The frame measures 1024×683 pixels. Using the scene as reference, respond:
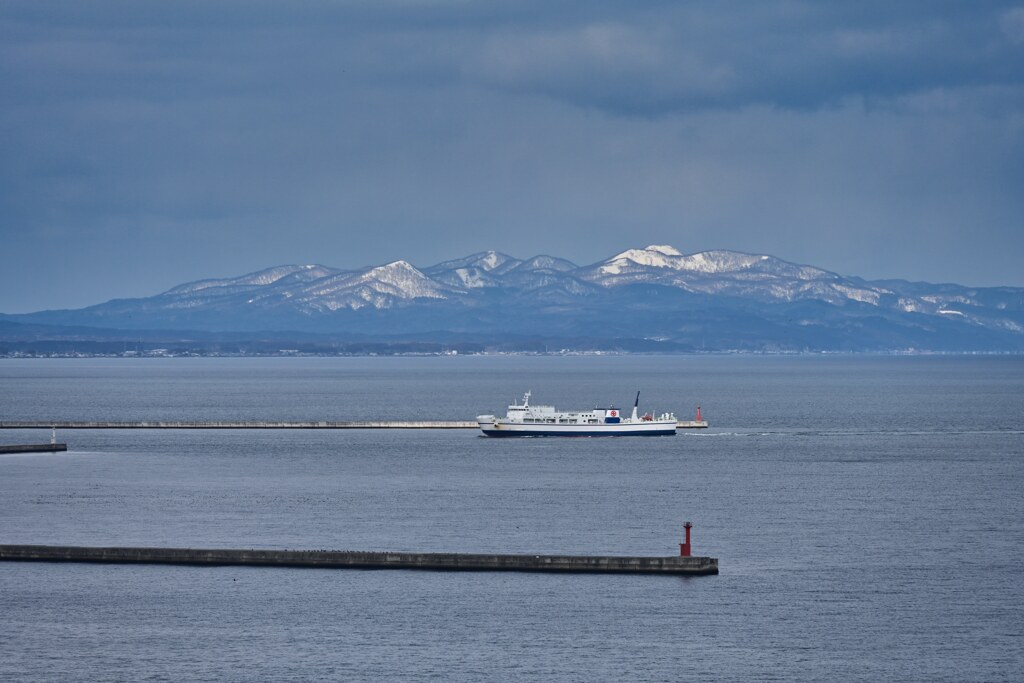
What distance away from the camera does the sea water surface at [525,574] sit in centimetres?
5222

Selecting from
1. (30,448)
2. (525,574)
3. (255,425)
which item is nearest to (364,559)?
(525,574)

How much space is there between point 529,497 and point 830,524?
69.1 feet

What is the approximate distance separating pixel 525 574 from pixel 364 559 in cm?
736

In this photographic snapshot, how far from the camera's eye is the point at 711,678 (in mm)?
49438

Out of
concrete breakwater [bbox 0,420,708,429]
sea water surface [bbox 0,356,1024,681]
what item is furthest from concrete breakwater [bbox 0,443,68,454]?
concrete breakwater [bbox 0,420,708,429]

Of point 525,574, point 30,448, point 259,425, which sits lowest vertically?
point 525,574

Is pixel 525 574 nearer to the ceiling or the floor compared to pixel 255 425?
nearer to the floor

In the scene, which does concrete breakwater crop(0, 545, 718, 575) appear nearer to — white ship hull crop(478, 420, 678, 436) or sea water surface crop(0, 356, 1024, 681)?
sea water surface crop(0, 356, 1024, 681)

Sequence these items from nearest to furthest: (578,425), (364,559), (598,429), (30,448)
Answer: (364,559), (30,448), (598,429), (578,425)

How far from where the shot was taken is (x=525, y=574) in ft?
217

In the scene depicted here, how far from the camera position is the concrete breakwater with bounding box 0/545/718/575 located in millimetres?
66062

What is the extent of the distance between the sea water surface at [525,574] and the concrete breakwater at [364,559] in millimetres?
811

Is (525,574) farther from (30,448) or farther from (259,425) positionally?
(259,425)

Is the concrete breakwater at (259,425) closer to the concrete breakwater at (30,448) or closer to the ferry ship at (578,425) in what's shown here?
the ferry ship at (578,425)
